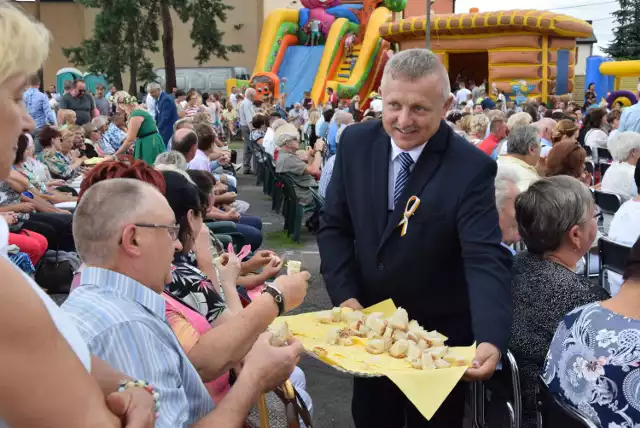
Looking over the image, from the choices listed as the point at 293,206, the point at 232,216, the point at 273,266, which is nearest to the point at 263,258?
the point at 273,266

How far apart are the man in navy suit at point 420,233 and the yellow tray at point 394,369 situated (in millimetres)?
257

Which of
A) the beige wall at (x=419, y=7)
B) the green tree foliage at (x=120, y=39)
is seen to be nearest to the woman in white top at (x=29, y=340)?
the green tree foliage at (x=120, y=39)

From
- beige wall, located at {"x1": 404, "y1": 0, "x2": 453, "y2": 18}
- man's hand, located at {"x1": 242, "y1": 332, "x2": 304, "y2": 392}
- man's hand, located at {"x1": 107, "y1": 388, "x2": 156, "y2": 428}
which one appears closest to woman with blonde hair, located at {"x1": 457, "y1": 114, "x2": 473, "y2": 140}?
man's hand, located at {"x1": 242, "y1": 332, "x2": 304, "y2": 392}

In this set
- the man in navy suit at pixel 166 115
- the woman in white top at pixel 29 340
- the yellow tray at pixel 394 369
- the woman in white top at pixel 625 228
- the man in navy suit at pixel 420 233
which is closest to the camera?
the woman in white top at pixel 29 340

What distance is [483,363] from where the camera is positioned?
7.18 ft

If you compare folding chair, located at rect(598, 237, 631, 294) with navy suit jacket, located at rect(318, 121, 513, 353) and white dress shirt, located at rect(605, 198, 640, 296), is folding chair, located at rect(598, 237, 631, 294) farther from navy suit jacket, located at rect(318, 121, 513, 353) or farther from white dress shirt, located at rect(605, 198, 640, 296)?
navy suit jacket, located at rect(318, 121, 513, 353)

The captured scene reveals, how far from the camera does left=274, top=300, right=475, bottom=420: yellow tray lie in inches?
77.9

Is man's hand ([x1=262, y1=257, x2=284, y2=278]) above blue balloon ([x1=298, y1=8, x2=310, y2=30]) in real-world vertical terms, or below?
below

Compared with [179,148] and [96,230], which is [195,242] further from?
[179,148]

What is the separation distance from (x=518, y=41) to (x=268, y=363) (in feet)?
73.5

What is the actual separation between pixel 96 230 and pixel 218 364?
62 cm

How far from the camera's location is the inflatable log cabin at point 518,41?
22297mm

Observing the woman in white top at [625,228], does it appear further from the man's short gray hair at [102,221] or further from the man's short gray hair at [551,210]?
the man's short gray hair at [102,221]

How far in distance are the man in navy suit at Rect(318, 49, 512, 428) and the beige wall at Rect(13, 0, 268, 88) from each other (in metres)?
38.0
